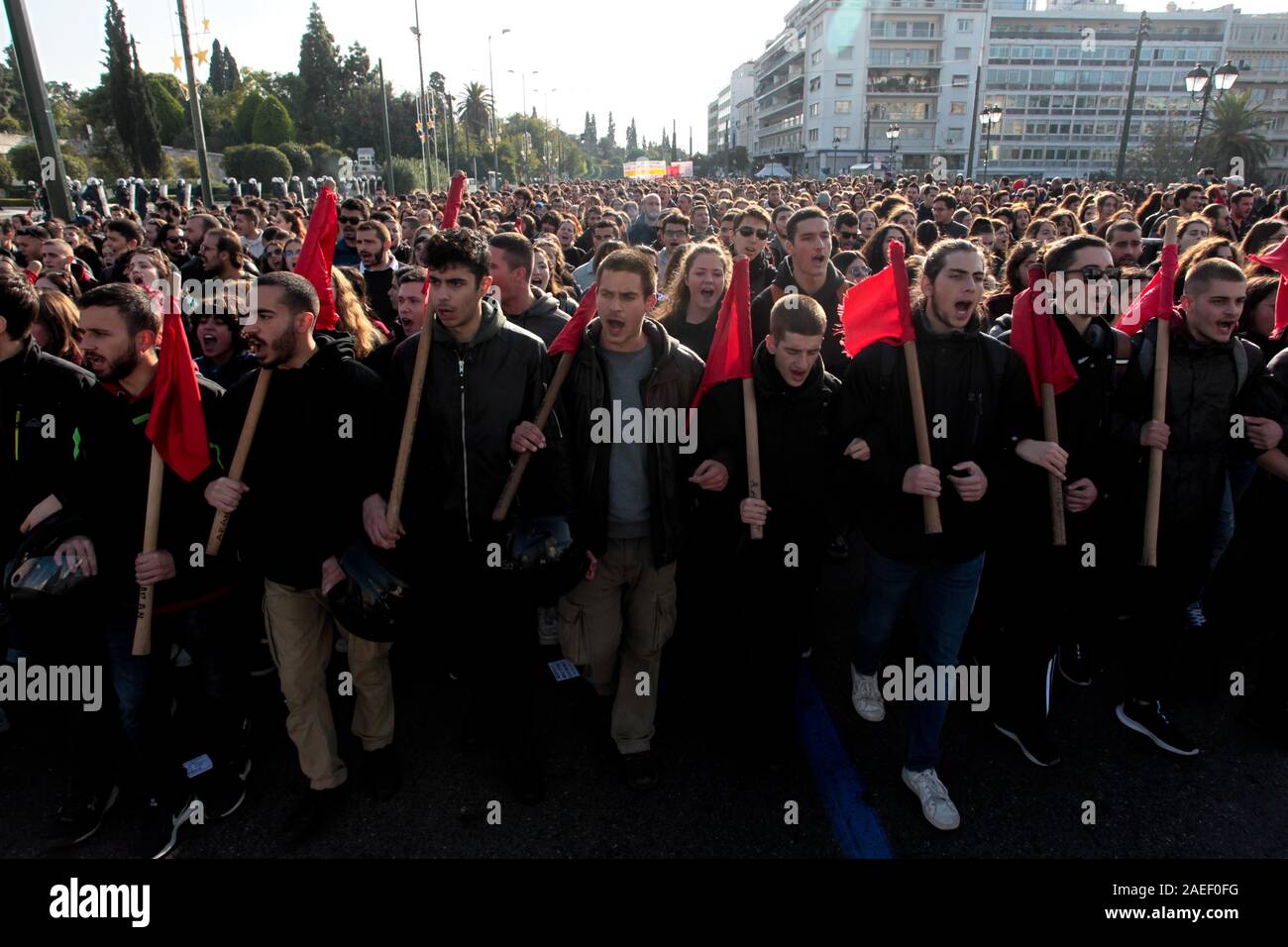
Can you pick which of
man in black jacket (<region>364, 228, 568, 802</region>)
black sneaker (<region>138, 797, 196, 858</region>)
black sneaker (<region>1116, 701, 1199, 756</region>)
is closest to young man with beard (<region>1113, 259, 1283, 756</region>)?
black sneaker (<region>1116, 701, 1199, 756</region>)

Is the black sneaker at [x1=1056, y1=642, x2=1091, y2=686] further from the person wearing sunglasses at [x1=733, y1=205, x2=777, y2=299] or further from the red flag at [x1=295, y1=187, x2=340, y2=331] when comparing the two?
the red flag at [x1=295, y1=187, x2=340, y2=331]

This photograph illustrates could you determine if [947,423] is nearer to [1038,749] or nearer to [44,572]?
[1038,749]

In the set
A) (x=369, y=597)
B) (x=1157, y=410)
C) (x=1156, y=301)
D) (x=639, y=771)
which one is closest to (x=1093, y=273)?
(x=1156, y=301)

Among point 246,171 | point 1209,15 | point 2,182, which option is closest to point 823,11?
point 1209,15

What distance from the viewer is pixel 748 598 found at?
360cm

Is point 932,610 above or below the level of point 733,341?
Answer: below

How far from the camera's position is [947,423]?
127 inches

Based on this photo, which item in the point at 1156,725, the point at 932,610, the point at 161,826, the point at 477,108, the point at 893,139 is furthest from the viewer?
the point at 477,108

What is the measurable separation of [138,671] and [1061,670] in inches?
175

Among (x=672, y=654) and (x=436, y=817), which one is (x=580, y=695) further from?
(x=436, y=817)

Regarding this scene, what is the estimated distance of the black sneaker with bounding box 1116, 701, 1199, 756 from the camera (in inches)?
140

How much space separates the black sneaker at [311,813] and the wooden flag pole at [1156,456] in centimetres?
354

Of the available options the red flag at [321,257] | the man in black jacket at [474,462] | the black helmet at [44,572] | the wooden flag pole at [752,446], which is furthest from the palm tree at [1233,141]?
the black helmet at [44,572]

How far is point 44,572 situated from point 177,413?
2.52 feet
